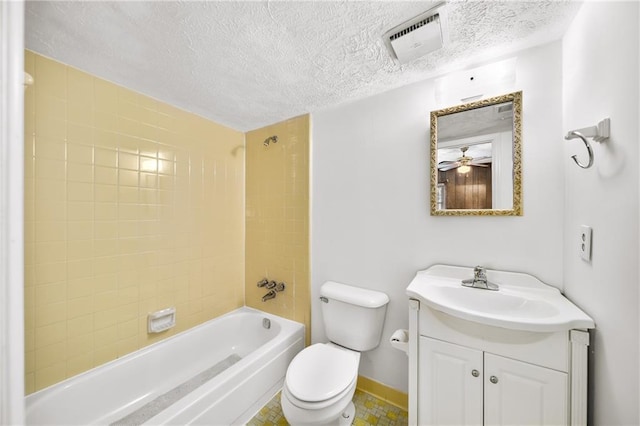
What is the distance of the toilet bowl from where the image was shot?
1173 mm

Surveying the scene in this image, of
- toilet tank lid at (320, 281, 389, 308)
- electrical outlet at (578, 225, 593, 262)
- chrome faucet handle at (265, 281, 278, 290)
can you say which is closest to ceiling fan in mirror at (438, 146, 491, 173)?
electrical outlet at (578, 225, 593, 262)

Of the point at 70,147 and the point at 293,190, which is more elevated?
the point at 70,147

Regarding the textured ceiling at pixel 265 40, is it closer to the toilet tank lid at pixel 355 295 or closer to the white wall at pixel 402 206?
the white wall at pixel 402 206

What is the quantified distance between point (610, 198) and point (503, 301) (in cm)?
61

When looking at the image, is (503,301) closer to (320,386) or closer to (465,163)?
(465,163)

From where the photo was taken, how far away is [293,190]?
6.59 ft

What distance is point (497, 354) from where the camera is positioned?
3.31 feet

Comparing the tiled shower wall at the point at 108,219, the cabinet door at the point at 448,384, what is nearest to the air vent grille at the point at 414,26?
the cabinet door at the point at 448,384

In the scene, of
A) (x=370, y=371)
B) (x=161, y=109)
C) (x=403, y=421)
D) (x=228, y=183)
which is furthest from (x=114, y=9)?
(x=403, y=421)

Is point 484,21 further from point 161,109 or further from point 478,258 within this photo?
point 161,109

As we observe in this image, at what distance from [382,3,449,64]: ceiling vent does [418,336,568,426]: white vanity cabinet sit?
4.65 feet

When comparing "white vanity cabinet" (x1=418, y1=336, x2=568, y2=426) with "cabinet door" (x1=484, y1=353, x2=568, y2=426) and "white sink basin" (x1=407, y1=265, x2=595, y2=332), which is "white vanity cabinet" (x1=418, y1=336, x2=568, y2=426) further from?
"white sink basin" (x1=407, y1=265, x2=595, y2=332)
